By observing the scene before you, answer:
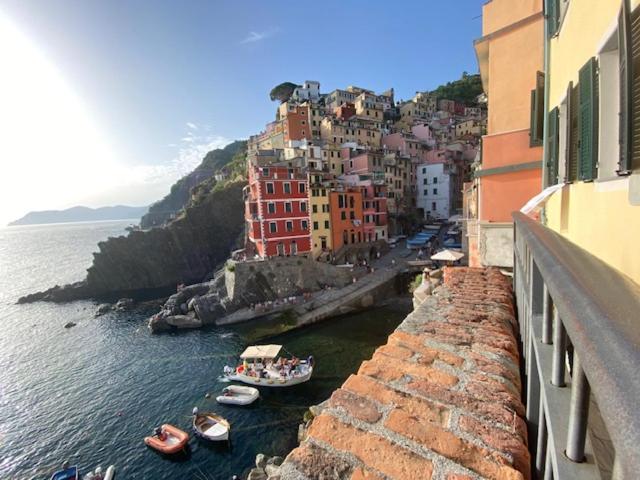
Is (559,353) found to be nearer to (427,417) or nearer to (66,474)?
(427,417)

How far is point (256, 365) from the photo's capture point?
22.2 metres

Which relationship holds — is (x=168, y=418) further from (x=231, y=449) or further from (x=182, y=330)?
(x=182, y=330)

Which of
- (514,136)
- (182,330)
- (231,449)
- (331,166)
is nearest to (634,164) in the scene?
(514,136)

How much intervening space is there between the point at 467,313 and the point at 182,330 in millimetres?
32876

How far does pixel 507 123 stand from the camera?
870 cm

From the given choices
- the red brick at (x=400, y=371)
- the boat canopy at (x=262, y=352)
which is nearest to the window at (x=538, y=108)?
the red brick at (x=400, y=371)

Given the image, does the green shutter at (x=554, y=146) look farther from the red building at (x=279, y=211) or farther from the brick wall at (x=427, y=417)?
the red building at (x=279, y=211)

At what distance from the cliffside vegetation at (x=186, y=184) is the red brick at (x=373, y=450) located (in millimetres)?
118750

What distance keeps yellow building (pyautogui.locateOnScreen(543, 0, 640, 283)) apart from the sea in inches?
690

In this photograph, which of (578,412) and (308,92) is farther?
(308,92)

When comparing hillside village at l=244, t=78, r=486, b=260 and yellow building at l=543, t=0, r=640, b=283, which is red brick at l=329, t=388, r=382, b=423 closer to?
yellow building at l=543, t=0, r=640, b=283

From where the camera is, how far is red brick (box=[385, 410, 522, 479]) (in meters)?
1.70

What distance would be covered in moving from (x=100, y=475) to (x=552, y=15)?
23.5 meters

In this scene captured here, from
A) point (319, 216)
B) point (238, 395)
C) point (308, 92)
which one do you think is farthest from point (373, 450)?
point (308, 92)
